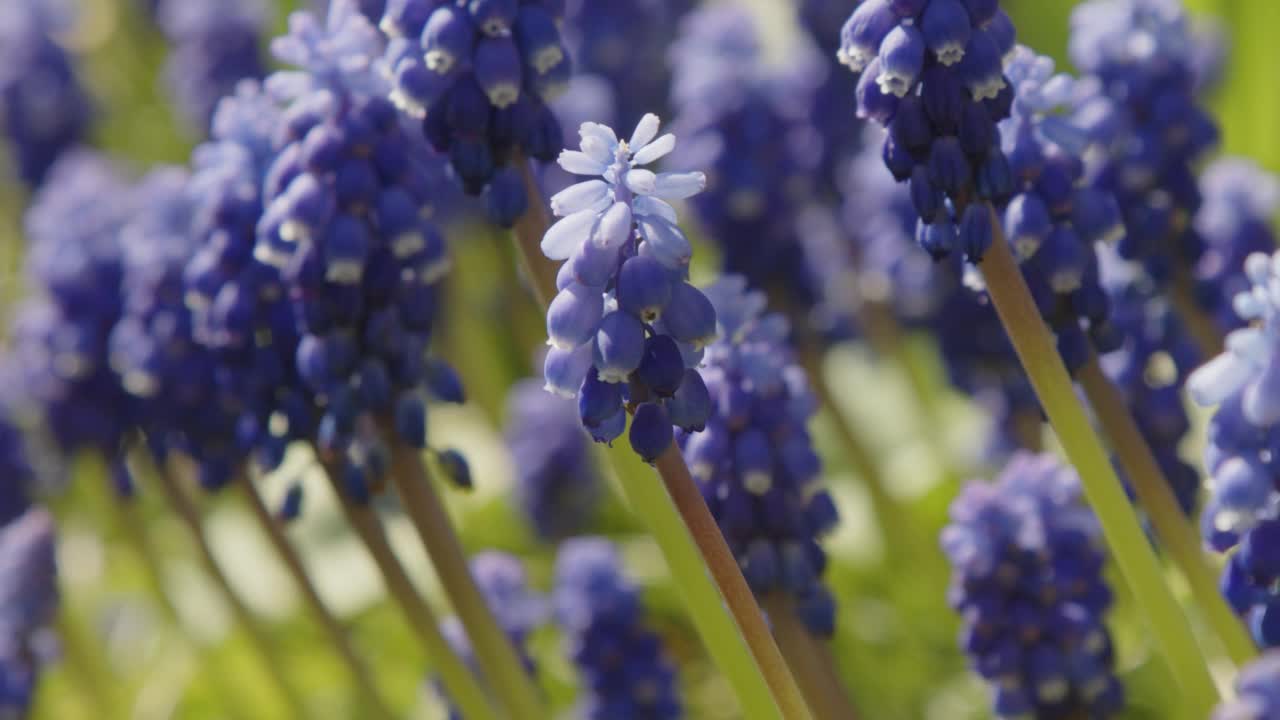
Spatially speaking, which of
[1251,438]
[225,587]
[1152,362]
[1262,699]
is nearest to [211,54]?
[225,587]

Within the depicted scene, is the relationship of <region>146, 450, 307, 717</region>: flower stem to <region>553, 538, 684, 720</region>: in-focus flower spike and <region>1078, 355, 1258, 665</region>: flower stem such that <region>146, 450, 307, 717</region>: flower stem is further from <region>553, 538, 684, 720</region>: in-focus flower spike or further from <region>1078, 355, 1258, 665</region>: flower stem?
<region>1078, 355, 1258, 665</region>: flower stem

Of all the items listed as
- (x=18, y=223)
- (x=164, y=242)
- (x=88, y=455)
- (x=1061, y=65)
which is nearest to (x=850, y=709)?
(x=164, y=242)

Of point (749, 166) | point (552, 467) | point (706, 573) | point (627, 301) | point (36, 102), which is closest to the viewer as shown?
point (627, 301)

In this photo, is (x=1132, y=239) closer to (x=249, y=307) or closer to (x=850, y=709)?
(x=850, y=709)

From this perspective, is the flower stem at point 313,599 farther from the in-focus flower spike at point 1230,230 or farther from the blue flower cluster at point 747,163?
the in-focus flower spike at point 1230,230

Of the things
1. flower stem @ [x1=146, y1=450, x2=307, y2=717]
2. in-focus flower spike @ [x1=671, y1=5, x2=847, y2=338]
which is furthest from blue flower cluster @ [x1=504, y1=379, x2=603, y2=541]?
flower stem @ [x1=146, y1=450, x2=307, y2=717]

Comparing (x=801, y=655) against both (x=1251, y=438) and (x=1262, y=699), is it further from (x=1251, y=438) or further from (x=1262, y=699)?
(x=1262, y=699)
